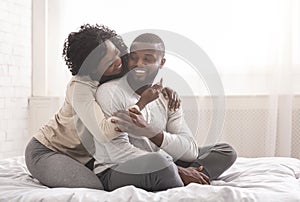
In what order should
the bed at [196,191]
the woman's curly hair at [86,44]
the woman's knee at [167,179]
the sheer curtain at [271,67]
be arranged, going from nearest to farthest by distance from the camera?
1. the bed at [196,191]
2. the woman's knee at [167,179]
3. the woman's curly hair at [86,44]
4. the sheer curtain at [271,67]

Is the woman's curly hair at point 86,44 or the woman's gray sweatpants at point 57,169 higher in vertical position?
the woman's curly hair at point 86,44

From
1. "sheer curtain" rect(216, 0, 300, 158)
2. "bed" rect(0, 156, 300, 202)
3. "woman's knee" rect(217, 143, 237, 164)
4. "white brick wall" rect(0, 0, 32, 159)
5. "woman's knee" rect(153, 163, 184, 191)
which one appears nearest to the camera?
"bed" rect(0, 156, 300, 202)

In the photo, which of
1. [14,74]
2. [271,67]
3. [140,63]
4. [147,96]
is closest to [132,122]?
[147,96]

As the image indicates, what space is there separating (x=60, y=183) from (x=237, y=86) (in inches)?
72.5

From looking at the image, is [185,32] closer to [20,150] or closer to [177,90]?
[20,150]

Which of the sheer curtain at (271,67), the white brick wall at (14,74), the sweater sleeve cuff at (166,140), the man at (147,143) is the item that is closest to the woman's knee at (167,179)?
the man at (147,143)

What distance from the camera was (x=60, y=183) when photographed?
1621 millimetres

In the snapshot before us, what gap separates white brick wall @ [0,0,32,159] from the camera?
3.21m

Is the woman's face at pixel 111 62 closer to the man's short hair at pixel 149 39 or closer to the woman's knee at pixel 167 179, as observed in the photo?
the man's short hair at pixel 149 39

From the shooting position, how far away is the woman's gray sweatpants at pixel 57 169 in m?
1.59

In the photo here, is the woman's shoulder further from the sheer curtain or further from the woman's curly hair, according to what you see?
the sheer curtain

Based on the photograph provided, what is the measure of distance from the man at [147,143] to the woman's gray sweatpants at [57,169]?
0.04m

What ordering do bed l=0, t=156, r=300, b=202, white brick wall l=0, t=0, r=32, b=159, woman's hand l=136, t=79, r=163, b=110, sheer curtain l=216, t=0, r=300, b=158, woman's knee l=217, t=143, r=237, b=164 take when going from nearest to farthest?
bed l=0, t=156, r=300, b=202 < woman's hand l=136, t=79, r=163, b=110 < woman's knee l=217, t=143, r=237, b=164 < sheer curtain l=216, t=0, r=300, b=158 < white brick wall l=0, t=0, r=32, b=159

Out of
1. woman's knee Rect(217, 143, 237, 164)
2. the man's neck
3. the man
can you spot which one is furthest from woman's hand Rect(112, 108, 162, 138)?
woman's knee Rect(217, 143, 237, 164)
